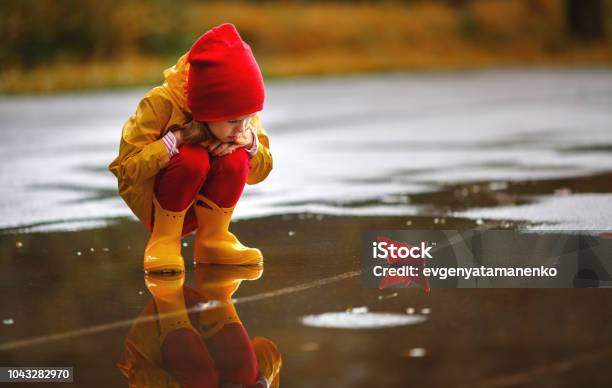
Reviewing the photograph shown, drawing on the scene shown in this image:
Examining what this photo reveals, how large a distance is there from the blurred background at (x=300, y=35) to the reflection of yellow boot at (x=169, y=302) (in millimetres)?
15224

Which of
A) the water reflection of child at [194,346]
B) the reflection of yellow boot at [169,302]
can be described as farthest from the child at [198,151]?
the water reflection of child at [194,346]

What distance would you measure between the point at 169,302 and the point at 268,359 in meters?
0.91

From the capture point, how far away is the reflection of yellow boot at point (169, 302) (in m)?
4.17

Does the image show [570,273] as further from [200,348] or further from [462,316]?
[200,348]

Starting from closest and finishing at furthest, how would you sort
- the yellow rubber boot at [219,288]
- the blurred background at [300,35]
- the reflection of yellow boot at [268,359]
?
the reflection of yellow boot at [268,359]
the yellow rubber boot at [219,288]
the blurred background at [300,35]

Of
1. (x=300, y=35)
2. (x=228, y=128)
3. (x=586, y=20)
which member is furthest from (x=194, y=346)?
(x=586, y=20)

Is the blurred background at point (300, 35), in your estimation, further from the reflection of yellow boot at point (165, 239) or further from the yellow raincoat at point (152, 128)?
the yellow raincoat at point (152, 128)

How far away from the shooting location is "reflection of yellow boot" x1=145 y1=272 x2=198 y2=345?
4168mm

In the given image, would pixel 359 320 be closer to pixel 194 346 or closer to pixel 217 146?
pixel 194 346

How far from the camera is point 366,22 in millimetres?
29547

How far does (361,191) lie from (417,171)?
1230 mm

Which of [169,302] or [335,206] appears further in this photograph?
[335,206]

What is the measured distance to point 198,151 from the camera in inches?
195

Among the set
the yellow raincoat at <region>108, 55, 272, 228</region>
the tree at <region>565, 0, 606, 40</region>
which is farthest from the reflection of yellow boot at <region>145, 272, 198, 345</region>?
the tree at <region>565, 0, 606, 40</region>
